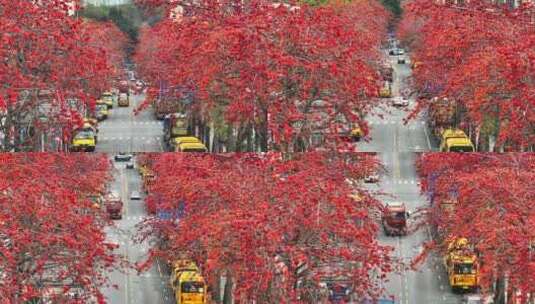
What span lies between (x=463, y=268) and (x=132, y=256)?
2.63 metres

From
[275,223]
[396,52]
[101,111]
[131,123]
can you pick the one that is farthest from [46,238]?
[396,52]

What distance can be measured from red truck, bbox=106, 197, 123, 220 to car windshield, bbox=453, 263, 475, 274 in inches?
106

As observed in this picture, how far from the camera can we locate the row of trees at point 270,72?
43.8 feet

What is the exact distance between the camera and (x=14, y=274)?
12.8 m

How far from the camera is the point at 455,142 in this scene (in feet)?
48.5

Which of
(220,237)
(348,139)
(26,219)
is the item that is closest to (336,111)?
(348,139)

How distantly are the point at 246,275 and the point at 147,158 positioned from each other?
212 cm

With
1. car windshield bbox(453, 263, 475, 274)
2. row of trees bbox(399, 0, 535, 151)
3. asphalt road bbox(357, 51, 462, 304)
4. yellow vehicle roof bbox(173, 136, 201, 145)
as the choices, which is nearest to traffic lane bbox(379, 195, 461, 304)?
asphalt road bbox(357, 51, 462, 304)

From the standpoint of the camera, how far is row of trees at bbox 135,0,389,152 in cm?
1336

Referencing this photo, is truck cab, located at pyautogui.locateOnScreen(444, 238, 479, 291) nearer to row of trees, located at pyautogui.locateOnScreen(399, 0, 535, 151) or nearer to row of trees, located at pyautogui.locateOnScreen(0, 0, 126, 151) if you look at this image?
row of trees, located at pyautogui.locateOnScreen(399, 0, 535, 151)

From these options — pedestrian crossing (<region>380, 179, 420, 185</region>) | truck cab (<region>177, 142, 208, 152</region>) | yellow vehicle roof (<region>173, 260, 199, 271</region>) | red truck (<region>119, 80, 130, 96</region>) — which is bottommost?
yellow vehicle roof (<region>173, 260, 199, 271</region>)

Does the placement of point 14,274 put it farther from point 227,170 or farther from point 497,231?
point 497,231

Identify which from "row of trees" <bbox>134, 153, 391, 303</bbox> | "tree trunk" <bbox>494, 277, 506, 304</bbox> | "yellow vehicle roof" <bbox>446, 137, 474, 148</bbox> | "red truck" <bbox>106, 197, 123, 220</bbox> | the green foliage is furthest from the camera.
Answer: the green foliage

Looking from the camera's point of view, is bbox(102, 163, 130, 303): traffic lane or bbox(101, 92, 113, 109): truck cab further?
bbox(101, 92, 113, 109): truck cab
